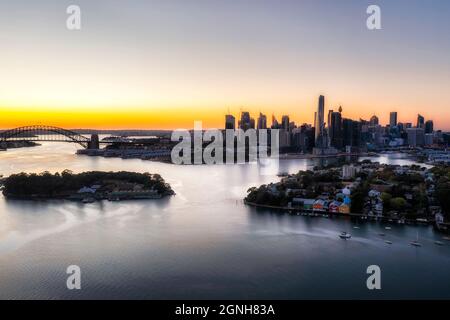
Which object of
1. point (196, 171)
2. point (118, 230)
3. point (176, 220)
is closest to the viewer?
point (118, 230)

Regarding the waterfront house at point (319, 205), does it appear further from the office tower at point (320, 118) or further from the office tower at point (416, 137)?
the office tower at point (416, 137)

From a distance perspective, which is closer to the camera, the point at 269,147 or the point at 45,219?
the point at 45,219

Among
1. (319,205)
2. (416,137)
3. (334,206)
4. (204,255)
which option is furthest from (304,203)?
(416,137)

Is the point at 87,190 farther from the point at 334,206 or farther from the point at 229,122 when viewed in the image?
the point at 229,122

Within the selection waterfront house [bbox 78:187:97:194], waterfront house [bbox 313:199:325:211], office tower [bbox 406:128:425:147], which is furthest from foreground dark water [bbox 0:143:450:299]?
office tower [bbox 406:128:425:147]

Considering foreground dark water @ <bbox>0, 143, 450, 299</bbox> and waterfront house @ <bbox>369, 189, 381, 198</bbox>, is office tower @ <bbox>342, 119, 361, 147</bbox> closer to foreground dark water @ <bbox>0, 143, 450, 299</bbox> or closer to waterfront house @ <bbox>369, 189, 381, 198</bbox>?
waterfront house @ <bbox>369, 189, 381, 198</bbox>
